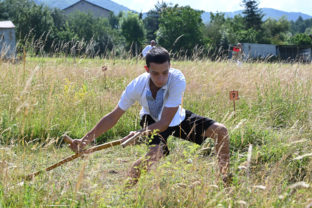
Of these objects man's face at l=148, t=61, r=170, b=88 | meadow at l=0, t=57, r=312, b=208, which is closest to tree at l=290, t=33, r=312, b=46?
meadow at l=0, t=57, r=312, b=208

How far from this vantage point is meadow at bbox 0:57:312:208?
1855mm

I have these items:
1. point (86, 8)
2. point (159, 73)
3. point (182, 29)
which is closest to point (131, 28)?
point (182, 29)

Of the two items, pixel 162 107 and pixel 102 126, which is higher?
pixel 162 107

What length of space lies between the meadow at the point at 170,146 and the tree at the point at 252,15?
5806 cm

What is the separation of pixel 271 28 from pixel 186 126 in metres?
69.2

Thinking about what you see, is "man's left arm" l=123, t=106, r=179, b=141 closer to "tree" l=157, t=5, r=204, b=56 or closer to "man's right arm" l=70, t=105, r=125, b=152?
"man's right arm" l=70, t=105, r=125, b=152

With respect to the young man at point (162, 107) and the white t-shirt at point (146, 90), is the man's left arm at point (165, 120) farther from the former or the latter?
the white t-shirt at point (146, 90)

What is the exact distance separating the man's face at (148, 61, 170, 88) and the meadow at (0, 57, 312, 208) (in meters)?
0.54

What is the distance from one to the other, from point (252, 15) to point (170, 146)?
207 feet

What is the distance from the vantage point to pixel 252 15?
61469 mm

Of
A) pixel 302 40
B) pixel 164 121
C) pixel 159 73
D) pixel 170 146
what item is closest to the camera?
pixel 164 121

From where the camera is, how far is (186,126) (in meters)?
2.75

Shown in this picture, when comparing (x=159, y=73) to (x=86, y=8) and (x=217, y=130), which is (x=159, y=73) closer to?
(x=217, y=130)

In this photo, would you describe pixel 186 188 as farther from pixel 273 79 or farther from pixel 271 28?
pixel 271 28
